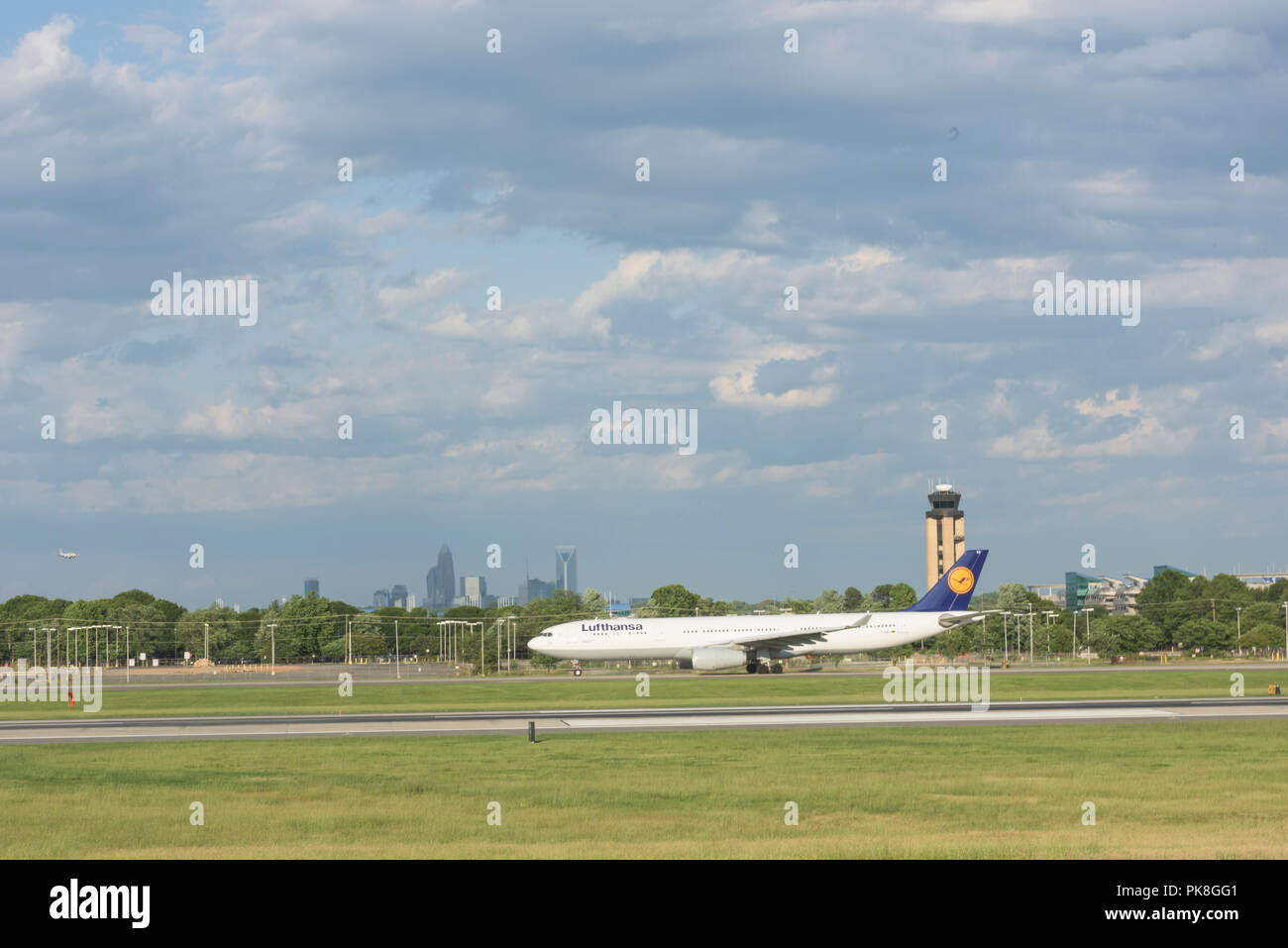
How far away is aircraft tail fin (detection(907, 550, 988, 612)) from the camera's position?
99.3 meters

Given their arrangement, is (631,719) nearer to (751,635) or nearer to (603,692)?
(603,692)

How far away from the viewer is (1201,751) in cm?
3519

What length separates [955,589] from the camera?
9938 centimetres

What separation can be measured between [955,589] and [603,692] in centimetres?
3795

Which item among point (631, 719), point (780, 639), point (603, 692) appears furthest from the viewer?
point (780, 639)

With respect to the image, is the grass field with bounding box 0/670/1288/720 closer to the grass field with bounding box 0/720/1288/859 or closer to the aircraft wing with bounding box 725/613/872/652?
the aircraft wing with bounding box 725/613/872/652

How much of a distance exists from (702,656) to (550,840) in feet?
231

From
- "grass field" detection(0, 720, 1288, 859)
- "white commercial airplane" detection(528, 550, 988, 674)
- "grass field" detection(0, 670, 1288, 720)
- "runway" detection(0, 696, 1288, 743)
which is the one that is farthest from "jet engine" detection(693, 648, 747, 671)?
"grass field" detection(0, 720, 1288, 859)

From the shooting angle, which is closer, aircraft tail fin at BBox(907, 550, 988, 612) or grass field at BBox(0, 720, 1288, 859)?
grass field at BBox(0, 720, 1288, 859)

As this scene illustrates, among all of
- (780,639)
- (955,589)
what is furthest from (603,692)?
(955,589)

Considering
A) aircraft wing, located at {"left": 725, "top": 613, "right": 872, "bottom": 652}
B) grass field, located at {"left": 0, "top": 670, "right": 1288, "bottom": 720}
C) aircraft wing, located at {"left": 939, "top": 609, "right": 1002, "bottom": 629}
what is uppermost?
aircraft wing, located at {"left": 939, "top": 609, "right": 1002, "bottom": 629}
